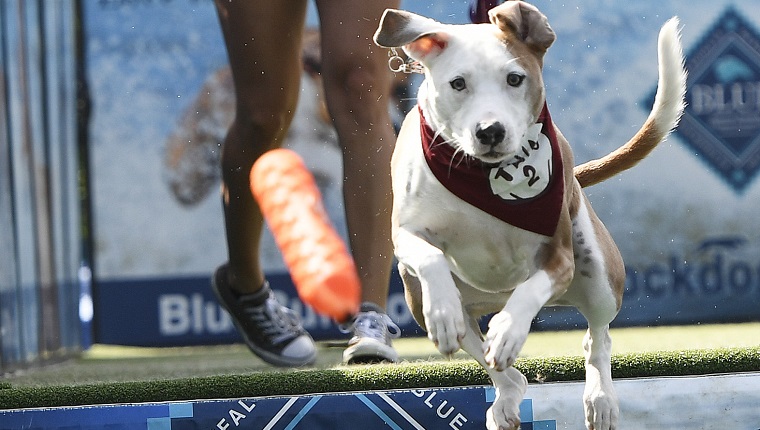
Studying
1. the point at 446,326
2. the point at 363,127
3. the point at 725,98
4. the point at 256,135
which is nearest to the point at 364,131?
the point at 363,127

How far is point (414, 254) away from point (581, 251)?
0.59 m

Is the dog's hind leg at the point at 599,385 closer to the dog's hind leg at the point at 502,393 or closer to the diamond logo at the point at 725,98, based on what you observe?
the dog's hind leg at the point at 502,393

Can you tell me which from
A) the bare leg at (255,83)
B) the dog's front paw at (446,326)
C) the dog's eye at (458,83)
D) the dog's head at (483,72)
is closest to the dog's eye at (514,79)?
the dog's head at (483,72)

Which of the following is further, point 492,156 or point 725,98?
point 725,98

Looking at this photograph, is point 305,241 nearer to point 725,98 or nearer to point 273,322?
point 273,322

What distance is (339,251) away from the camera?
4.48 m

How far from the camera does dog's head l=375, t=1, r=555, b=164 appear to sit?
2.71m

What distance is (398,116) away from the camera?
6871 mm

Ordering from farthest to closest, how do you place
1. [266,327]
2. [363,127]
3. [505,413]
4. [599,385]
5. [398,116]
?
1. [398,116]
2. [266,327]
3. [363,127]
4. [599,385]
5. [505,413]

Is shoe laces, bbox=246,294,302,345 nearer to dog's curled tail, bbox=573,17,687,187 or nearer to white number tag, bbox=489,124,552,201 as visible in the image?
dog's curled tail, bbox=573,17,687,187

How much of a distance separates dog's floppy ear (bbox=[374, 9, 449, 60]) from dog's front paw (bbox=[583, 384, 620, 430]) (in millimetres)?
1013

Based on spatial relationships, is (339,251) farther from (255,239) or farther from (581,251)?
(581,251)

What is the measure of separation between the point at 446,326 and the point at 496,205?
0.40 metres

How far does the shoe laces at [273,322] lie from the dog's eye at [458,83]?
2.02 metres
